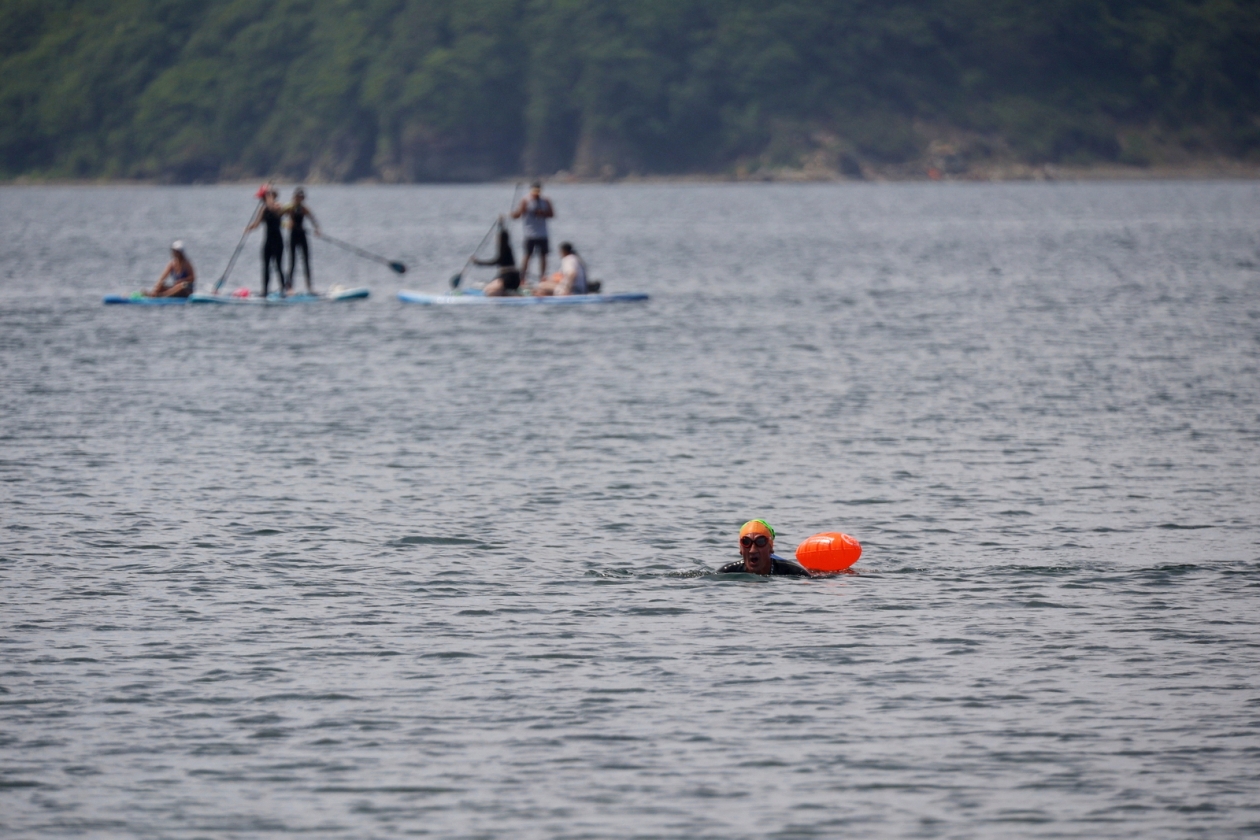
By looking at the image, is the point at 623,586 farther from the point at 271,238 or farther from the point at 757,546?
the point at 271,238

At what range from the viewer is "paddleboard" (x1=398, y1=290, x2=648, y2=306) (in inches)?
1670

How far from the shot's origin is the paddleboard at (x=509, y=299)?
1670 inches

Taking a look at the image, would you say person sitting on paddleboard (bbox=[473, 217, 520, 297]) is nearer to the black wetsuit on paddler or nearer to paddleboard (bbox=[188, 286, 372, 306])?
the black wetsuit on paddler

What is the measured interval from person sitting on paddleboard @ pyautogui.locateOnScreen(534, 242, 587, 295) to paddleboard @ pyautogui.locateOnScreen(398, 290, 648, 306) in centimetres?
16

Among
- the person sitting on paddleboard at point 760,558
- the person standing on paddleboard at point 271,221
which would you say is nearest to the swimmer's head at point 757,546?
the person sitting on paddleboard at point 760,558

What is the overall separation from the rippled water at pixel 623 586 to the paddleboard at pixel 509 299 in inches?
112

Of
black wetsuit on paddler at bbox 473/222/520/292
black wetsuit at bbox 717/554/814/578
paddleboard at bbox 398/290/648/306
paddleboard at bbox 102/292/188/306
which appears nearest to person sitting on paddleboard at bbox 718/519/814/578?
black wetsuit at bbox 717/554/814/578

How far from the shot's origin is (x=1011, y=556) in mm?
17531

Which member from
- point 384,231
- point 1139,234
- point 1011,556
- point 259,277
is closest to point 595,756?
point 1011,556

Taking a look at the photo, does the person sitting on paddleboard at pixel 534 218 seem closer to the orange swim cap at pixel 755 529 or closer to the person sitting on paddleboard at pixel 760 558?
the person sitting on paddleboard at pixel 760 558

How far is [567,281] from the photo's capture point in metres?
41.7

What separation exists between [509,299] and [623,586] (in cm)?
2672

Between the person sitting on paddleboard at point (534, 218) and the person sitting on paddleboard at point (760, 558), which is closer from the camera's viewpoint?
the person sitting on paddleboard at point (760, 558)

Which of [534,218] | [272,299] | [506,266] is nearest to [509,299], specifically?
[506,266]
